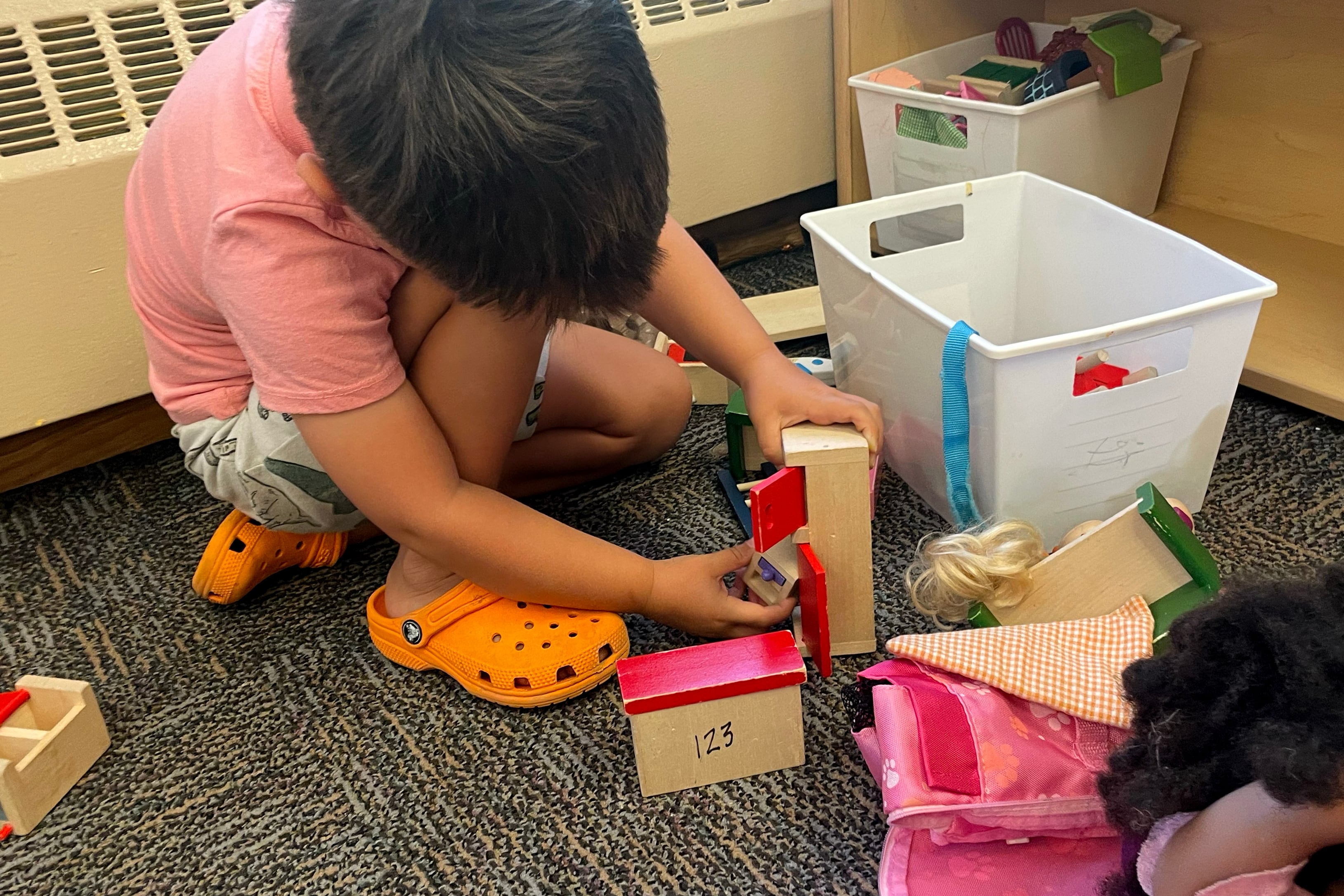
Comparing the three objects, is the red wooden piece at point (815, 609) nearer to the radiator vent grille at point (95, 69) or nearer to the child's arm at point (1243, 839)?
the child's arm at point (1243, 839)

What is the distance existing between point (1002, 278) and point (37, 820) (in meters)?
0.92

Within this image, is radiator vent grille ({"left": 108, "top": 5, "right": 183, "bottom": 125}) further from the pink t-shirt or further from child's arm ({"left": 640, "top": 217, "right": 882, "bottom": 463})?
child's arm ({"left": 640, "top": 217, "right": 882, "bottom": 463})

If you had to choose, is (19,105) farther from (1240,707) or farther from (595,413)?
(1240,707)

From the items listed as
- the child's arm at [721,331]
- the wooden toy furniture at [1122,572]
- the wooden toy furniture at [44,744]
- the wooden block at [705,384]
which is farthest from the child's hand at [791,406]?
the wooden toy furniture at [44,744]

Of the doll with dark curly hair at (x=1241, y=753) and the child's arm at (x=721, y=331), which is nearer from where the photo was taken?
the doll with dark curly hair at (x=1241, y=753)

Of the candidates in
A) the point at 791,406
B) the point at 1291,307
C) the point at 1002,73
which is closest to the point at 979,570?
the point at 791,406

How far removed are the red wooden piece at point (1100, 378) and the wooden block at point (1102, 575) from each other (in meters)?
0.17

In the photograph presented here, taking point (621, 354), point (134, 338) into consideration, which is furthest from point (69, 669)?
point (621, 354)

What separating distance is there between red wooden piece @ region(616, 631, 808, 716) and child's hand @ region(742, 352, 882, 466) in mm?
155

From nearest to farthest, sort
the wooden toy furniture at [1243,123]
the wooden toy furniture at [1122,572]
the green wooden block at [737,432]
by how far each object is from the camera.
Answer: the wooden toy furniture at [1122,572] → the green wooden block at [737,432] → the wooden toy furniture at [1243,123]

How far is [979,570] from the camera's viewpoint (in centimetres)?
70

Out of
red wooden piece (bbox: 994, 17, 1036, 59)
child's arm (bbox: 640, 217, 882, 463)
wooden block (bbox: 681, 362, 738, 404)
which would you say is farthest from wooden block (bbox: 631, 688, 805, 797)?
red wooden piece (bbox: 994, 17, 1036, 59)

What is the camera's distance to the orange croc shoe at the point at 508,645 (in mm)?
743

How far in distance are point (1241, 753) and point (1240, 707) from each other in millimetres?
20
